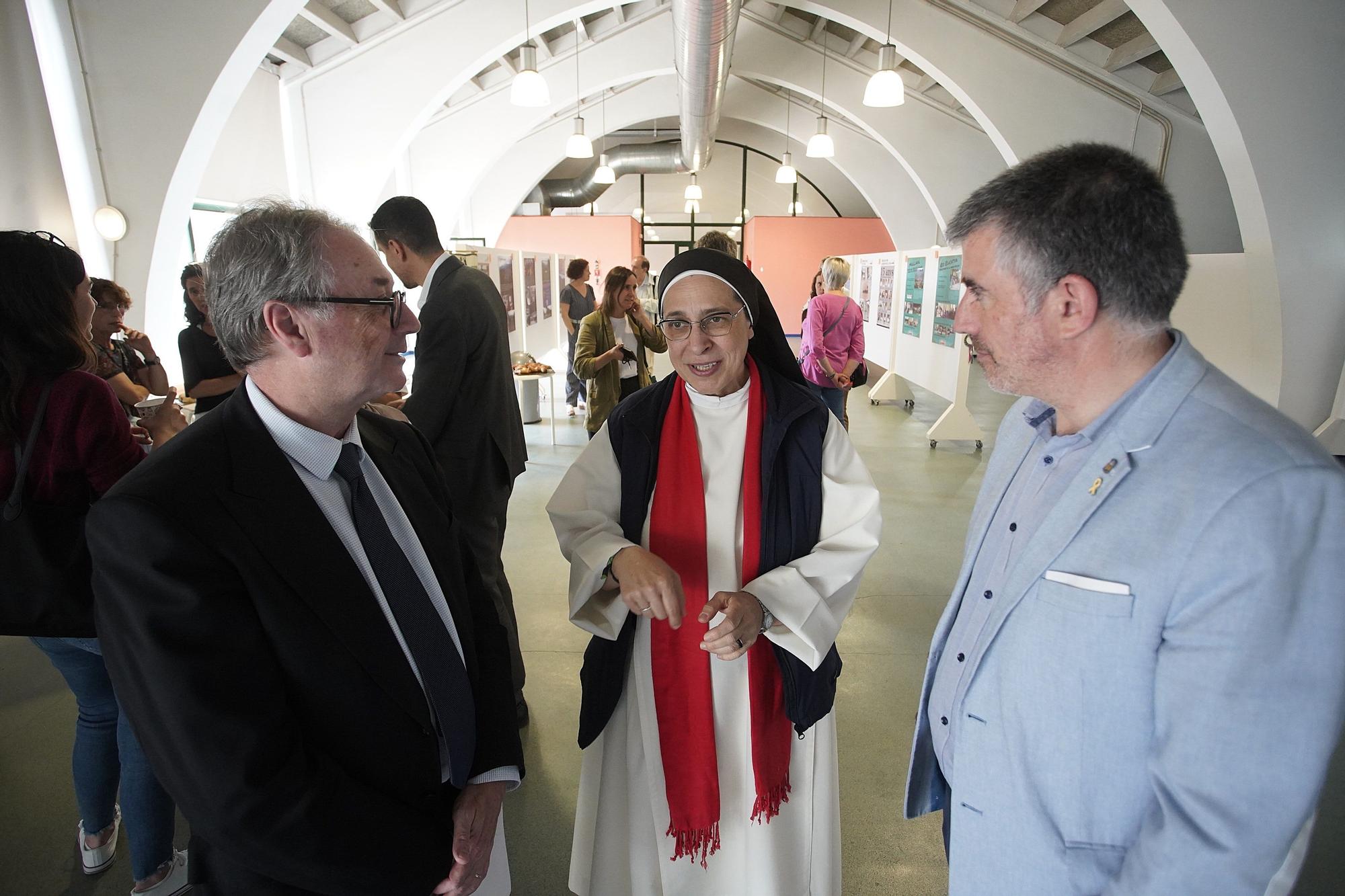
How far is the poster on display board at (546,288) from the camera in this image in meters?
9.08

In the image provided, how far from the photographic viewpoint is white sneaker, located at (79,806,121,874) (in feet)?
7.06

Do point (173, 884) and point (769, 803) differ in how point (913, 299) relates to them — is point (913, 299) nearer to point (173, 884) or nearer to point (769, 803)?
point (769, 803)

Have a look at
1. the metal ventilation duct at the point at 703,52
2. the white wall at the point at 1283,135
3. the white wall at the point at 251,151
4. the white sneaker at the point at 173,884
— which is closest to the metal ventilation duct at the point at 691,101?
the metal ventilation duct at the point at 703,52

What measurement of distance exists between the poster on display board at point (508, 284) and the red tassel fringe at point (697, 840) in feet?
18.8

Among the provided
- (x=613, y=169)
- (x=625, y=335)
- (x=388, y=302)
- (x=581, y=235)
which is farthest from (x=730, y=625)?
(x=581, y=235)

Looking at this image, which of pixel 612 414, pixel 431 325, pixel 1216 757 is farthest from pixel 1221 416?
pixel 431 325

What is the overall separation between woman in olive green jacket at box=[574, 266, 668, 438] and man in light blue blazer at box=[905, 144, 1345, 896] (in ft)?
12.8

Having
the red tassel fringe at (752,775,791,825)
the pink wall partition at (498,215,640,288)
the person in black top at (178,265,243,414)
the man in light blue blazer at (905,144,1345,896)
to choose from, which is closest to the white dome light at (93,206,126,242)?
the person in black top at (178,265,243,414)

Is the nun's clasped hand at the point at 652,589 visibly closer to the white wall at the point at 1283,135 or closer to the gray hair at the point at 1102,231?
the gray hair at the point at 1102,231

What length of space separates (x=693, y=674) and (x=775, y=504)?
448 millimetres

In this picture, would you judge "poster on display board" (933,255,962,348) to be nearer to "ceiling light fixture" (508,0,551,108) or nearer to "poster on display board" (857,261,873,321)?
"poster on display board" (857,261,873,321)

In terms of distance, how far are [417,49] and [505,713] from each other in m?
8.32

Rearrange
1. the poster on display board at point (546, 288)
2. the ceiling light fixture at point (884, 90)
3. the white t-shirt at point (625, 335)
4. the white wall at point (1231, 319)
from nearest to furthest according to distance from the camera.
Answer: the white wall at point (1231, 319), the white t-shirt at point (625, 335), the ceiling light fixture at point (884, 90), the poster on display board at point (546, 288)

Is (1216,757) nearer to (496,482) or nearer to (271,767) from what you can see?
(271,767)
